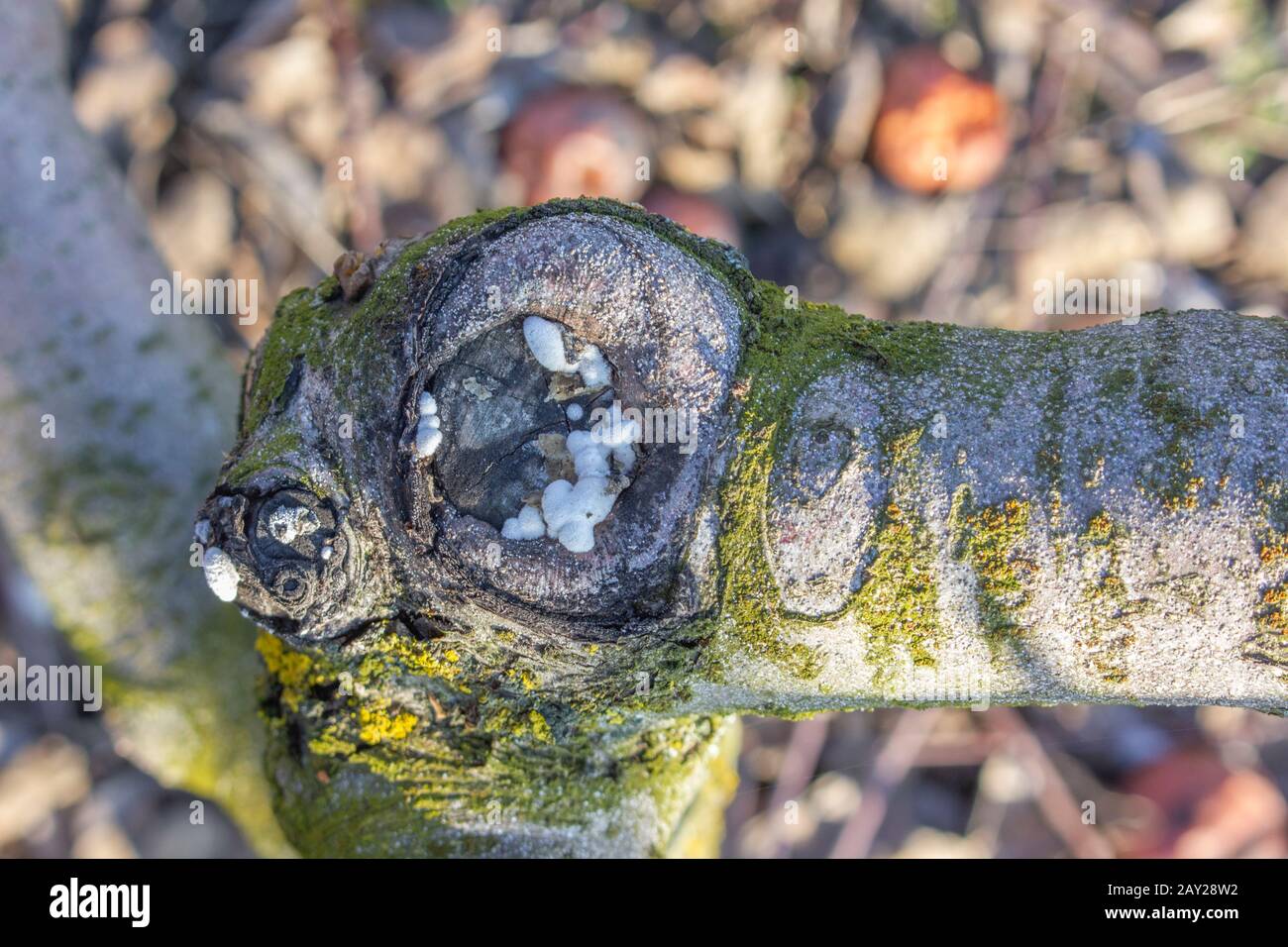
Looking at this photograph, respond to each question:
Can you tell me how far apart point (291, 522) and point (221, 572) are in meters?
0.12

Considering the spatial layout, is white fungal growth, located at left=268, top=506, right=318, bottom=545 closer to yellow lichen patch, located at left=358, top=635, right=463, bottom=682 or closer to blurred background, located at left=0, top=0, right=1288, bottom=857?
yellow lichen patch, located at left=358, top=635, right=463, bottom=682

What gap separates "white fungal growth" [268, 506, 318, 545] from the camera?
1236mm

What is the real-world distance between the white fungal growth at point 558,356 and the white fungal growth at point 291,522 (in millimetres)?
385

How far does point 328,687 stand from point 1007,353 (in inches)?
46.9

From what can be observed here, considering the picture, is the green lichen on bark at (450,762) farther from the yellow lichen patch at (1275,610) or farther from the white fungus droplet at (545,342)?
the yellow lichen patch at (1275,610)

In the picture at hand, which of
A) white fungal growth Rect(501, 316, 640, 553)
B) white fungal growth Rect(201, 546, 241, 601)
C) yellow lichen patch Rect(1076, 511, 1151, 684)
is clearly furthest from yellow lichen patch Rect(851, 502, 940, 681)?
white fungal growth Rect(201, 546, 241, 601)

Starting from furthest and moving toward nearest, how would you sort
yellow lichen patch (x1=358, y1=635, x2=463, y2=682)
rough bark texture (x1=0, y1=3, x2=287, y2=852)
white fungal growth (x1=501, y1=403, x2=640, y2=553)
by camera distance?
rough bark texture (x1=0, y1=3, x2=287, y2=852) → yellow lichen patch (x1=358, y1=635, x2=463, y2=682) → white fungal growth (x1=501, y1=403, x2=640, y2=553)

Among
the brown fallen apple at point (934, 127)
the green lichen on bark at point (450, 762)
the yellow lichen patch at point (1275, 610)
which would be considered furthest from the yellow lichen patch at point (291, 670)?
the brown fallen apple at point (934, 127)

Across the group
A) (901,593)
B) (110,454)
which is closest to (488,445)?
(901,593)

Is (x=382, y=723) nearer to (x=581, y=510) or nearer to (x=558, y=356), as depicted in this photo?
(x=581, y=510)

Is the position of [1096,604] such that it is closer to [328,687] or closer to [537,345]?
[537,345]

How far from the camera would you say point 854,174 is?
3.35 metres

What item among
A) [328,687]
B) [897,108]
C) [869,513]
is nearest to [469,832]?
[328,687]

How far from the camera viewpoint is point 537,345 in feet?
3.85
